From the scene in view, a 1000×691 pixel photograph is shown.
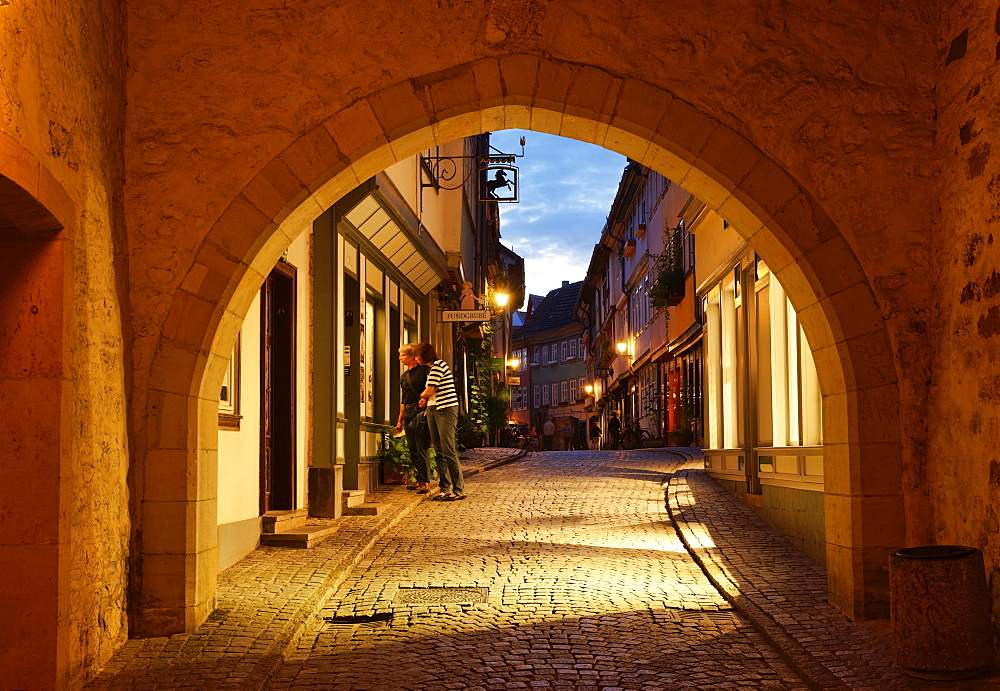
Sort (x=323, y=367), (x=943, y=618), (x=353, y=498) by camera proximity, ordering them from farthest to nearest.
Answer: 1. (x=353, y=498)
2. (x=323, y=367)
3. (x=943, y=618)

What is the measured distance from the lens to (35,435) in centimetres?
470

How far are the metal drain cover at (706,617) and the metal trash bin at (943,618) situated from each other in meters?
1.36

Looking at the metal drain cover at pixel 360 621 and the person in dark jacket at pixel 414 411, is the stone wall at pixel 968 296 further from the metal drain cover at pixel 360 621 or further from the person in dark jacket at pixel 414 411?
the person in dark jacket at pixel 414 411

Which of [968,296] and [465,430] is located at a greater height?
[968,296]

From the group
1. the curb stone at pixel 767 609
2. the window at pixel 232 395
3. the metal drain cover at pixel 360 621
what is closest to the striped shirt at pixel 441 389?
the curb stone at pixel 767 609

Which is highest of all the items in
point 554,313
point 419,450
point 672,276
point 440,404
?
point 554,313

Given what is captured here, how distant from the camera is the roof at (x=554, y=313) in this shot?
207ft

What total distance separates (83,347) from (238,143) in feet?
5.38

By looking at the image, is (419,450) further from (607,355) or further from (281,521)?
(607,355)

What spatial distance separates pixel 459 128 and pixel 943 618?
3.92m

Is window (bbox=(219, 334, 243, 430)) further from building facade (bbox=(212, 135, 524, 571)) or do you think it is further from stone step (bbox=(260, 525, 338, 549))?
stone step (bbox=(260, 525, 338, 549))

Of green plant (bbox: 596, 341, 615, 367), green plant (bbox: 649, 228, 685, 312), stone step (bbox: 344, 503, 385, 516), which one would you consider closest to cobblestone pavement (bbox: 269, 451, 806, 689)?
stone step (bbox: 344, 503, 385, 516)

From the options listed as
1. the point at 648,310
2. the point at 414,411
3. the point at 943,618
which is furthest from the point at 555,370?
the point at 943,618

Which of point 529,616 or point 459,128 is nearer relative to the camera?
point 529,616
